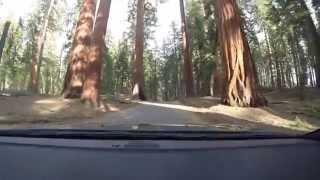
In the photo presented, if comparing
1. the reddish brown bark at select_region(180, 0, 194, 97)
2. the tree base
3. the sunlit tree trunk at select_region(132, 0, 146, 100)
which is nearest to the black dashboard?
the tree base

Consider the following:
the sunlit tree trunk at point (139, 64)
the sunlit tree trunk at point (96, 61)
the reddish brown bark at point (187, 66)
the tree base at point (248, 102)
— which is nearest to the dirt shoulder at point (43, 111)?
the sunlit tree trunk at point (96, 61)

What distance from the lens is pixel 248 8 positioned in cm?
4816

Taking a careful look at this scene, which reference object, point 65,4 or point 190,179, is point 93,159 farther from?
point 65,4

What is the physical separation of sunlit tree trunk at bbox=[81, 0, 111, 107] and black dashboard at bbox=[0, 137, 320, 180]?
13709 mm

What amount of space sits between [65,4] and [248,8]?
20.6 meters

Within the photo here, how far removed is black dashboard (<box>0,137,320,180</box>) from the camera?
198 centimetres

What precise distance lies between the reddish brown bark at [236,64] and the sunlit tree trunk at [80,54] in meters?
5.67

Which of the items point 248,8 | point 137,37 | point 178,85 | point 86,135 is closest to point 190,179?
point 86,135

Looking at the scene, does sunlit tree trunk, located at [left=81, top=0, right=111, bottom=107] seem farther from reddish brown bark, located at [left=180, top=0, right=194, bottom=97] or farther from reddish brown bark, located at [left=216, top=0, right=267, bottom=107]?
reddish brown bark, located at [left=180, top=0, right=194, bottom=97]

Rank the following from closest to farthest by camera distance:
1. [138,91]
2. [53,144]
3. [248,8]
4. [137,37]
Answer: [53,144]
[138,91]
[137,37]
[248,8]

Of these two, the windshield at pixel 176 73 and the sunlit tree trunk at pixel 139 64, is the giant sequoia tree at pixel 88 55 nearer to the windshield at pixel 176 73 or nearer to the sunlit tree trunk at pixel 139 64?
the windshield at pixel 176 73

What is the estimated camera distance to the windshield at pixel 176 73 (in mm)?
12750

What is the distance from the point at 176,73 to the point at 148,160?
6624cm

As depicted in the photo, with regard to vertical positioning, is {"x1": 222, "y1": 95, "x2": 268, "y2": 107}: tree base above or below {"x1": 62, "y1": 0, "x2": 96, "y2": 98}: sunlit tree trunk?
below
